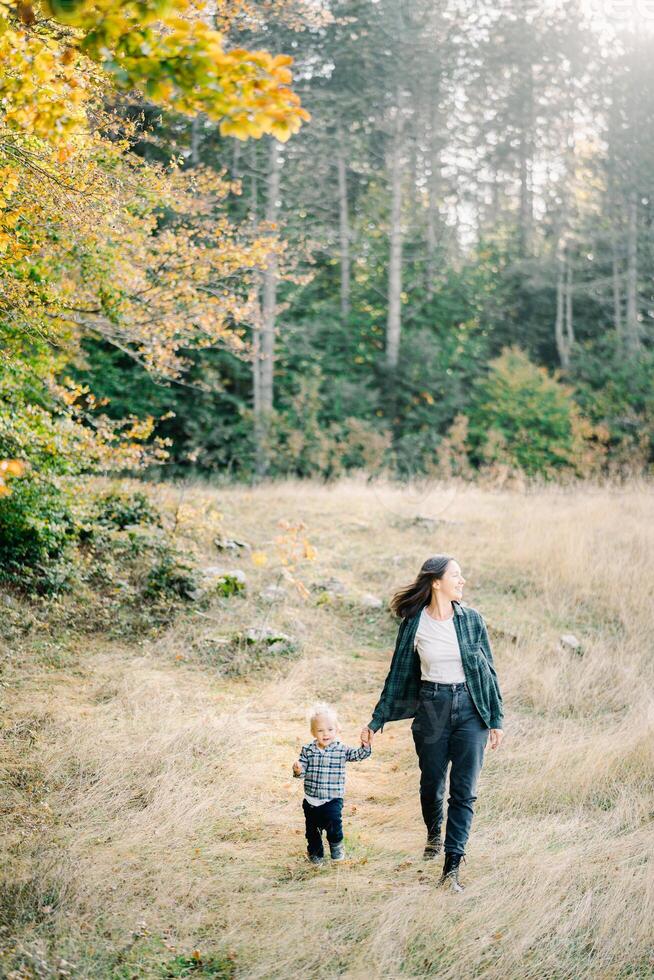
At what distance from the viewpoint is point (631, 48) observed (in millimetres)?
23188

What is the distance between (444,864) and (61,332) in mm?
5761

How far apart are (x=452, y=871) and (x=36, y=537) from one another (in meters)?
5.45

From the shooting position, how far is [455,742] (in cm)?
429

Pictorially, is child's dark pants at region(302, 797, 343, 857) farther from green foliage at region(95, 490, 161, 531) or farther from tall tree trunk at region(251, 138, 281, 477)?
tall tree trunk at region(251, 138, 281, 477)

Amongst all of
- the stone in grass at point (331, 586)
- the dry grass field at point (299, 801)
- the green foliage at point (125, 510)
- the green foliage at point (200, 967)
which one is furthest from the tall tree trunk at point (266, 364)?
the green foliage at point (200, 967)

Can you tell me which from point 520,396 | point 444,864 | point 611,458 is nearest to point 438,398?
point 520,396

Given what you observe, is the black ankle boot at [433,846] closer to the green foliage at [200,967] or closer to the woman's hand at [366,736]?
the woman's hand at [366,736]

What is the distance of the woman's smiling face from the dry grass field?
4.84ft

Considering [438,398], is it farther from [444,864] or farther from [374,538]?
[444,864]

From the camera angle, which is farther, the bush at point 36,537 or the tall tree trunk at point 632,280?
the tall tree trunk at point 632,280

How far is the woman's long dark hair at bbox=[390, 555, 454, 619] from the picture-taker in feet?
14.5

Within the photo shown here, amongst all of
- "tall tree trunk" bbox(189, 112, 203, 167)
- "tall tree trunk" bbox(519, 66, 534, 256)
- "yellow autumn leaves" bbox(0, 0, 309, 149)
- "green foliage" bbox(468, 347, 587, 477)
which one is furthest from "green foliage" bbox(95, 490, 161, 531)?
"tall tree trunk" bbox(519, 66, 534, 256)

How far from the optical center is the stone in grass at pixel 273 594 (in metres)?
8.80

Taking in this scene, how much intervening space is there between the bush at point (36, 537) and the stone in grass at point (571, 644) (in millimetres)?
5008
